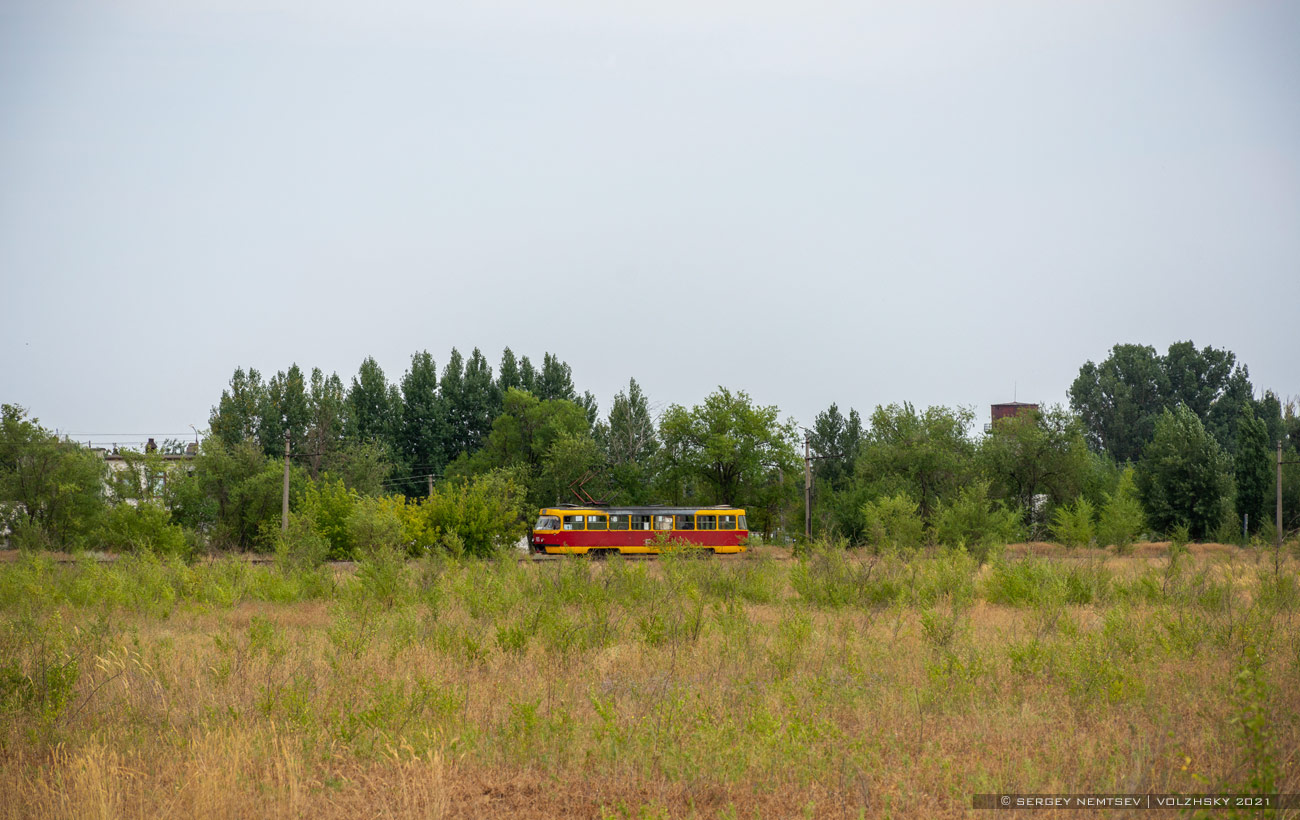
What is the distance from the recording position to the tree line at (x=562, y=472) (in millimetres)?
37375

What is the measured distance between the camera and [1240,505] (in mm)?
55156

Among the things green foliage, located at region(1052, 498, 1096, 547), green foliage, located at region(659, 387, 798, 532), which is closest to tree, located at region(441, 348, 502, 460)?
green foliage, located at region(659, 387, 798, 532)

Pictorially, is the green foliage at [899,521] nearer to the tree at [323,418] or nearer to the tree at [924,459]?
the tree at [924,459]

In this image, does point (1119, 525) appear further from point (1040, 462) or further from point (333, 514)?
point (333, 514)

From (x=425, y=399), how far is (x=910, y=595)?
54811 mm

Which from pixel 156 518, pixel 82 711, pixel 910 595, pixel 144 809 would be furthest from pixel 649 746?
pixel 156 518

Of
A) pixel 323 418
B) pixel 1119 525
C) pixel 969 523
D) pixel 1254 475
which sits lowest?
pixel 1119 525

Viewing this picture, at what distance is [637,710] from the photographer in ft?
27.6

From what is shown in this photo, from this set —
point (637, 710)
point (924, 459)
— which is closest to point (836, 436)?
point (924, 459)

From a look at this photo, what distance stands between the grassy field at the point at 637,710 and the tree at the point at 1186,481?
44.8 meters

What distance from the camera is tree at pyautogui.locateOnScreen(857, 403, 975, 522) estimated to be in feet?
176

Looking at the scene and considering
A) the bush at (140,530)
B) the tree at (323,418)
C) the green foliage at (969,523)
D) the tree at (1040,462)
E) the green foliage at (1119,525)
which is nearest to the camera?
the bush at (140,530)

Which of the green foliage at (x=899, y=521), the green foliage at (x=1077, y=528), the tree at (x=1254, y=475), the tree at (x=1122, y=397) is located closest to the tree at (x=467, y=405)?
the green foliage at (x=899, y=521)

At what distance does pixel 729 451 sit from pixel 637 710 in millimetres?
48510
